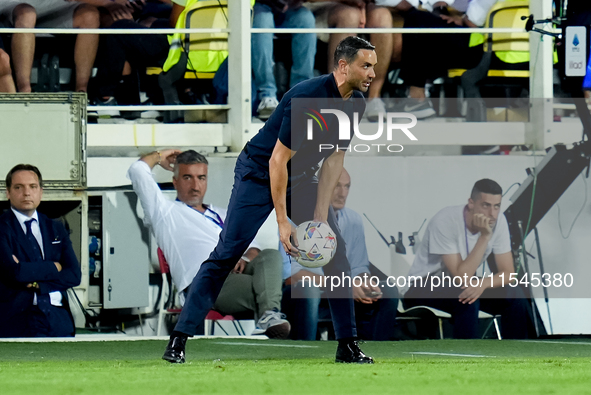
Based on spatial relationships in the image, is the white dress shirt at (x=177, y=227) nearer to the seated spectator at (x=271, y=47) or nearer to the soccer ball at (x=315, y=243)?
the seated spectator at (x=271, y=47)

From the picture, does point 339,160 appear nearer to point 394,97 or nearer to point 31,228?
point 31,228

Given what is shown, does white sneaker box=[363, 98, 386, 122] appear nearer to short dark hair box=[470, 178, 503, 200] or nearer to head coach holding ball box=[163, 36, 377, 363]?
short dark hair box=[470, 178, 503, 200]

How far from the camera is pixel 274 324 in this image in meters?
7.08

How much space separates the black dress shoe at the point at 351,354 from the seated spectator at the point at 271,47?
154 inches

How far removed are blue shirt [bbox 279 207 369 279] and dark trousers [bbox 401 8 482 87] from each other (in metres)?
2.09

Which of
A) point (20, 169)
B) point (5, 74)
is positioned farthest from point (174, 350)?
point (5, 74)

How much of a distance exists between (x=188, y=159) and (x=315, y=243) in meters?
3.10

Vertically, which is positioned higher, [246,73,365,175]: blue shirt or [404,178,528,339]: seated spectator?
[246,73,365,175]: blue shirt

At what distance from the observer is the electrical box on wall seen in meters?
7.82

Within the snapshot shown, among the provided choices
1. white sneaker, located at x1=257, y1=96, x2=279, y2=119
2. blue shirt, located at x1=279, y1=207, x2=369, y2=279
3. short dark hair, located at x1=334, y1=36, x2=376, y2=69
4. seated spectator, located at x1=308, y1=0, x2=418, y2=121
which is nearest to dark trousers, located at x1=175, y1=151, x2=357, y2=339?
short dark hair, located at x1=334, y1=36, x2=376, y2=69

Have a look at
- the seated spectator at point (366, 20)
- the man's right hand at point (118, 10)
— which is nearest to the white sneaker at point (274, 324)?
the seated spectator at point (366, 20)

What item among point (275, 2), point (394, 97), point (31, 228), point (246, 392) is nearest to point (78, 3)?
point (275, 2)

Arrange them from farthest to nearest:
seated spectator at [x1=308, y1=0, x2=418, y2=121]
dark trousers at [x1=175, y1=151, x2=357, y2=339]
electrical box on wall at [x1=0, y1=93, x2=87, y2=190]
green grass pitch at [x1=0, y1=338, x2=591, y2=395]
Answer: seated spectator at [x1=308, y1=0, x2=418, y2=121], electrical box on wall at [x1=0, y1=93, x2=87, y2=190], dark trousers at [x1=175, y1=151, x2=357, y2=339], green grass pitch at [x1=0, y1=338, x2=591, y2=395]

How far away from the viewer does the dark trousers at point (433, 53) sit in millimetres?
9102
